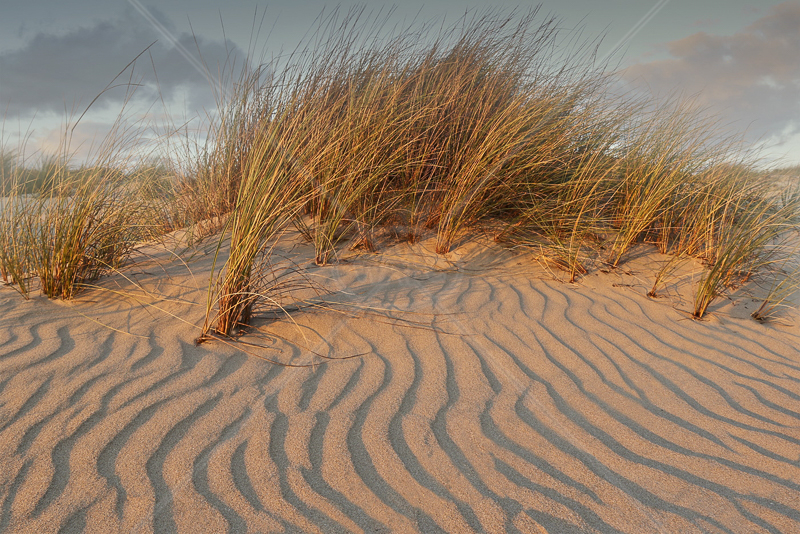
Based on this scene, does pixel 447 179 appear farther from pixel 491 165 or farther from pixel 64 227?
pixel 64 227

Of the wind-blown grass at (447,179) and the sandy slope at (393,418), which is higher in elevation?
the wind-blown grass at (447,179)

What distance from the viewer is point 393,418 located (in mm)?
2051

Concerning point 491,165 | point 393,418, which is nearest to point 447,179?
point 491,165

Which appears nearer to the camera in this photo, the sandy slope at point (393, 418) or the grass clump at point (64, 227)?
the sandy slope at point (393, 418)

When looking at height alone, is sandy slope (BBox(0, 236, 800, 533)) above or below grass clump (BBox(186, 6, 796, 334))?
below

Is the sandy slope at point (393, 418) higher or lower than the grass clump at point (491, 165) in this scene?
lower

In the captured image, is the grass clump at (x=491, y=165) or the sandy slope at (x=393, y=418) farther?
the grass clump at (x=491, y=165)

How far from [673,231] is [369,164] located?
2.88 m

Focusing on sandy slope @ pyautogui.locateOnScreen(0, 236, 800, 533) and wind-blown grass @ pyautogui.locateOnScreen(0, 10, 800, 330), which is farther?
wind-blown grass @ pyautogui.locateOnScreen(0, 10, 800, 330)

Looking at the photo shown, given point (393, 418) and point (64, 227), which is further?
point (64, 227)

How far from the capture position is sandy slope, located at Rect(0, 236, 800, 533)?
1.59 metres

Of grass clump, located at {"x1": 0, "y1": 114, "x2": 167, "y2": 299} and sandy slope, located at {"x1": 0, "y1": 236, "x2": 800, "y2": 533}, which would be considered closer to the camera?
sandy slope, located at {"x1": 0, "y1": 236, "x2": 800, "y2": 533}

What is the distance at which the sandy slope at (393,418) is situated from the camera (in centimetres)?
159

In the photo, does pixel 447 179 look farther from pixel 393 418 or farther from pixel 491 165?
pixel 393 418
